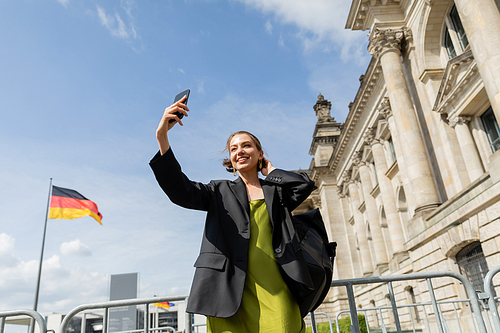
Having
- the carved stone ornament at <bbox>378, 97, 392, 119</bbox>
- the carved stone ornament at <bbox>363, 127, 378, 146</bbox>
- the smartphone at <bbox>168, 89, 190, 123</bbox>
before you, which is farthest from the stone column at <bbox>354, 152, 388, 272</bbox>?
the smartphone at <bbox>168, 89, 190, 123</bbox>

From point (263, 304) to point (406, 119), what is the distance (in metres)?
15.8

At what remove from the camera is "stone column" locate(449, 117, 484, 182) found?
14.1 metres

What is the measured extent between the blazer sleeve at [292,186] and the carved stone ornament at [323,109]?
39938 mm

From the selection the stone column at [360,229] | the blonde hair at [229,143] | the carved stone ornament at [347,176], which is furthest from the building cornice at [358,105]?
the blonde hair at [229,143]

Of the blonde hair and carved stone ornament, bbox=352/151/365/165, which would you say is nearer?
the blonde hair

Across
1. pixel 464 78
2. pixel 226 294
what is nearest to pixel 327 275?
pixel 226 294

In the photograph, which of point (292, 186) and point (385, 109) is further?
point (385, 109)

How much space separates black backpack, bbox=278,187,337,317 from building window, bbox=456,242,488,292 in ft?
36.4

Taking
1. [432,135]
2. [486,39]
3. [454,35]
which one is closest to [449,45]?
[454,35]

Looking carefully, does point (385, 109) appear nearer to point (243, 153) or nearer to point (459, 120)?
point (459, 120)

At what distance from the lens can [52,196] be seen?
60.5 ft

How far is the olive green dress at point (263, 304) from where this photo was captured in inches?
74.5

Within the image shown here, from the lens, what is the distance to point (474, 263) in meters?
11.6

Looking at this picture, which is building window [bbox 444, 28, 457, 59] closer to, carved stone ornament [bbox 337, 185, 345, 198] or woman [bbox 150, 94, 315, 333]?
woman [bbox 150, 94, 315, 333]
